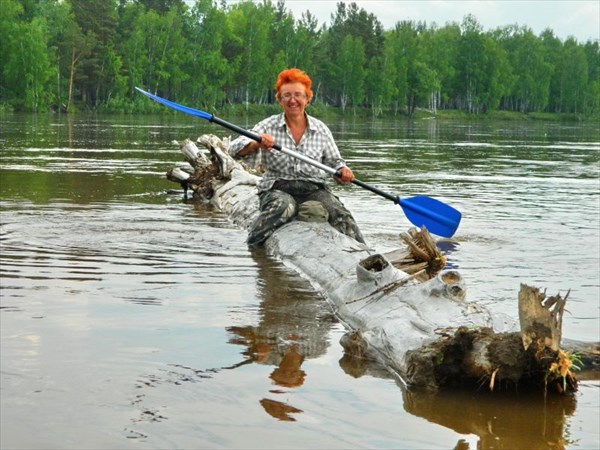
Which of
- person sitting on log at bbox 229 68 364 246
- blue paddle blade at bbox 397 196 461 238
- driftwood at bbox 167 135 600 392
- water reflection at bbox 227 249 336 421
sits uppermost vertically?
person sitting on log at bbox 229 68 364 246

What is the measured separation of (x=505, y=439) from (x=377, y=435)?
21.6 inches

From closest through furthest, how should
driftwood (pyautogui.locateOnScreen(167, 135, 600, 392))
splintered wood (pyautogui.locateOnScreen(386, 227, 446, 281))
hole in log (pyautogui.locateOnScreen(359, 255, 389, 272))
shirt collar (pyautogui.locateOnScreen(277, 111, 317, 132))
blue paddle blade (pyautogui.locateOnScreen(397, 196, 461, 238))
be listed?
driftwood (pyautogui.locateOnScreen(167, 135, 600, 392)) → hole in log (pyautogui.locateOnScreen(359, 255, 389, 272)) → splintered wood (pyautogui.locateOnScreen(386, 227, 446, 281)) → shirt collar (pyautogui.locateOnScreen(277, 111, 317, 132)) → blue paddle blade (pyautogui.locateOnScreen(397, 196, 461, 238))

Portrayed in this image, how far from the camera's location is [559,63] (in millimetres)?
128750

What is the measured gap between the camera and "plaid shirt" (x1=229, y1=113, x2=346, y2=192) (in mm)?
8609

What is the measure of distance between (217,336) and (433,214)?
3.93 m

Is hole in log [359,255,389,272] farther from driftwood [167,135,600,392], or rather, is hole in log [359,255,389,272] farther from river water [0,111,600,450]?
river water [0,111,600,450]

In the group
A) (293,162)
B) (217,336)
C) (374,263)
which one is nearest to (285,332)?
(217,336)

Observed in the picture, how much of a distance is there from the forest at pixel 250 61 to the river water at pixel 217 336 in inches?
2602

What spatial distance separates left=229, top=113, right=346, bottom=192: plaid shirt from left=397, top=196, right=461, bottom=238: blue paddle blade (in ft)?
2.68

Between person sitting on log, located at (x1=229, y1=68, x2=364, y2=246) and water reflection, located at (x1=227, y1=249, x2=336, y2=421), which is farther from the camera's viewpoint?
person sitting on log, located at (x1=229, y1=68, x2=364, y2=246)

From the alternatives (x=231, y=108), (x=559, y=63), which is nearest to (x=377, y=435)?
(x=231, y=108)

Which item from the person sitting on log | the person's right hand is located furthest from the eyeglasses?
the person's right hand

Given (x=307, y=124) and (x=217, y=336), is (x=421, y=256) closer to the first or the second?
(x=307, y=124)

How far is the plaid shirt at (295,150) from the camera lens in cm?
861
